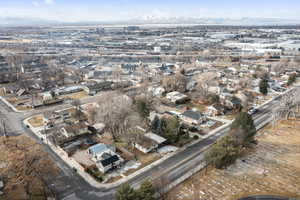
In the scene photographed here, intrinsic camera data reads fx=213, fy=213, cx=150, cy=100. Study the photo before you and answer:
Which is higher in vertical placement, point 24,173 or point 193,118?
point 24,173

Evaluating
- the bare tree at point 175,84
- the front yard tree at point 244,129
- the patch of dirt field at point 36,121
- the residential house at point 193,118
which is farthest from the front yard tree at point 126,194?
the bare tree at point 175,84

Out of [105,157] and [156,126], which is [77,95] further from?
[105,157]

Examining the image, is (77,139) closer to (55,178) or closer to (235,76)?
(55,178)

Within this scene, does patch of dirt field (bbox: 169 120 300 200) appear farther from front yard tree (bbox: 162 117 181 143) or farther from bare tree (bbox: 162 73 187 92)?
bare tree (bbox: 162 73 187 92)

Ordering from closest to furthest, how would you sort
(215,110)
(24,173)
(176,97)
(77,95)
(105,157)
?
(24,173)
(105,157)
(215,110)
(176,97)
(77,95)

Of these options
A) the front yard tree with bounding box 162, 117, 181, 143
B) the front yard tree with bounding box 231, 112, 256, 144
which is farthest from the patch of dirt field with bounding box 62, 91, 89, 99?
the front yard tree with bounding box 231, 112, 256, 144

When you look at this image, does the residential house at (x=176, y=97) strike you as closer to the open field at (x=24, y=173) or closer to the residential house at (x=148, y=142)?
the residential house at (x=148, y=142)

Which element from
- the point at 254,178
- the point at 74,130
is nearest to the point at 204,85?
the point at 254,178
